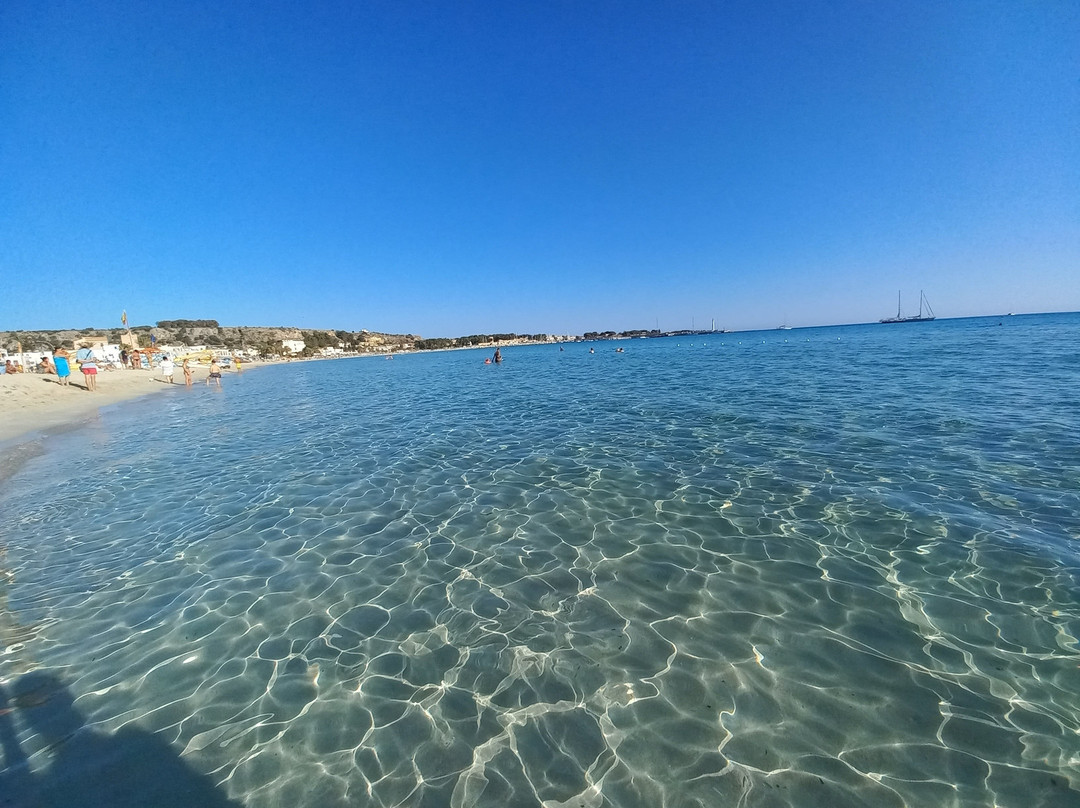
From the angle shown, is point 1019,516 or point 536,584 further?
point 1019,516

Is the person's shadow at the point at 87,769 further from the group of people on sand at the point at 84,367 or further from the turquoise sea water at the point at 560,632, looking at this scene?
the group of people on sand at the point at 84,367

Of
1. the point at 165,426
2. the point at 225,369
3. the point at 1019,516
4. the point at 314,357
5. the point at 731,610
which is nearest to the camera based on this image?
the point at 731,610

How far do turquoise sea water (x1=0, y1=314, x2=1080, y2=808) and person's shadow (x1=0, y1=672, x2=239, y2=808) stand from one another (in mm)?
20

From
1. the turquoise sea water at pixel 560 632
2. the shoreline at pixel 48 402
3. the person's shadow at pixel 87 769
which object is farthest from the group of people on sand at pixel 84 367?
the person's shadow at pixel 87 769

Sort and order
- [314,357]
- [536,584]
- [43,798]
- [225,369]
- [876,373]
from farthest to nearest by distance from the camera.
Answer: [314,357] → [225,369] → [876,373] → [536,584] → [43,798]

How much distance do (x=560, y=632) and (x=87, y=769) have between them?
374 centimetres

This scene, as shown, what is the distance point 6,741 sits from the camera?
3.26 meters

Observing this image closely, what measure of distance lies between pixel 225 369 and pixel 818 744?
78.9 meters

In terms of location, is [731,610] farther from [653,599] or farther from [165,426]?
[165,426]

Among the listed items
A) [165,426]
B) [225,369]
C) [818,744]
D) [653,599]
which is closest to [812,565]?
[653,599]

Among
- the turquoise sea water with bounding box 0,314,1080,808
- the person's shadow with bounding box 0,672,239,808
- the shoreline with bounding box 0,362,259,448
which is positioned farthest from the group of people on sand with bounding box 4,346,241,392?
the person's shadow with bounding box 0,672,239,808

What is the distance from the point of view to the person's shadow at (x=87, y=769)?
9.28 ft

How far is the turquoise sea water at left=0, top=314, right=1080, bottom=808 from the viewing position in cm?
297

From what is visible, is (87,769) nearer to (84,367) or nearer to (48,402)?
(48,402)
